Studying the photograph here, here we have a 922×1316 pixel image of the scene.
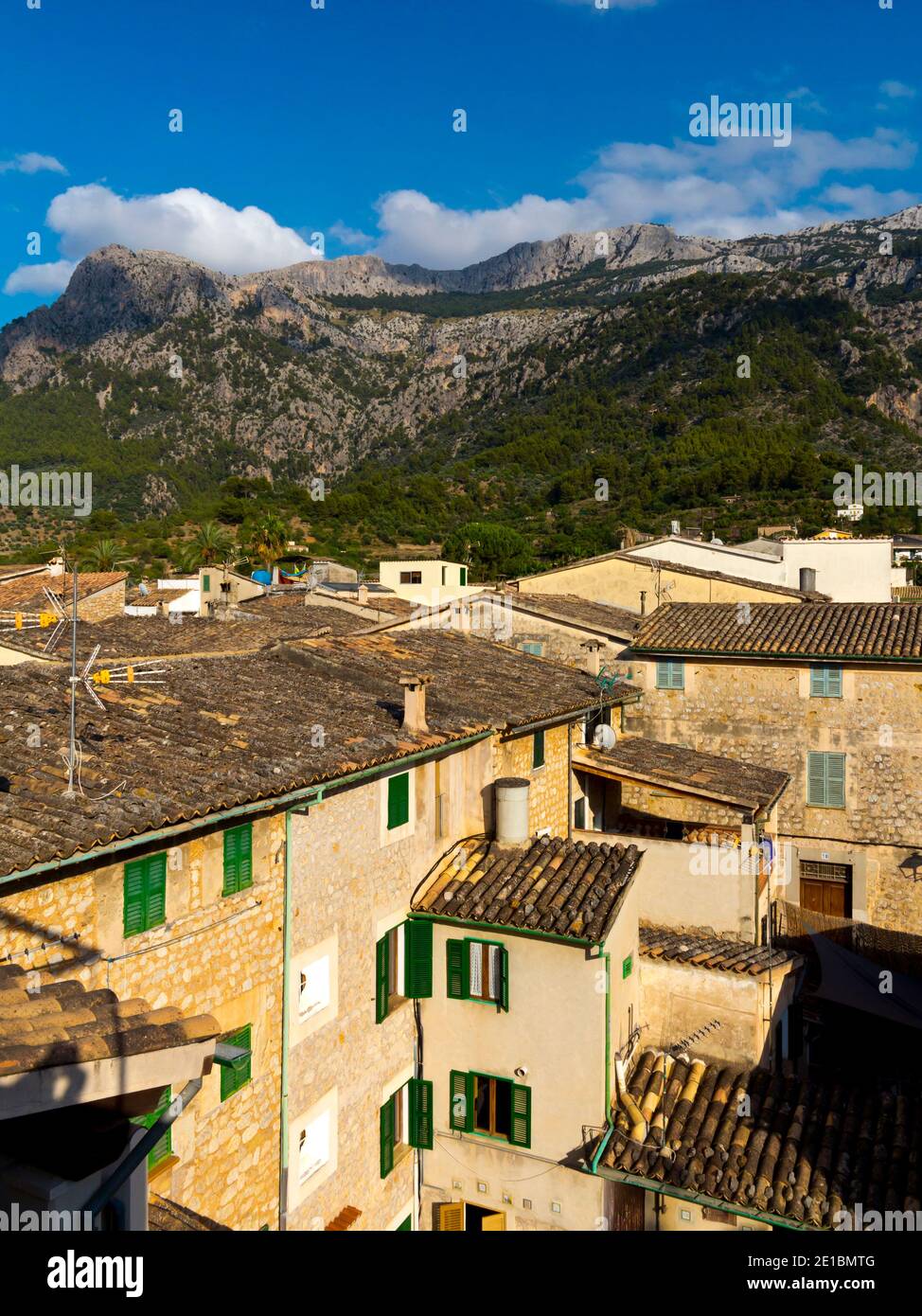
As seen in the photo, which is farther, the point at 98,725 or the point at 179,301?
the point at 179,301

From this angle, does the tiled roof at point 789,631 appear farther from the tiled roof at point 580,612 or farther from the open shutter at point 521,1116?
the open shutter at point 521,1116

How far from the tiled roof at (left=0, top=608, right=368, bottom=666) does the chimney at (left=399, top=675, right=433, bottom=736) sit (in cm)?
544

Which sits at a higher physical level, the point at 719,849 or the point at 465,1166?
the point at 719,849

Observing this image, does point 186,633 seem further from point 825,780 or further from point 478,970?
point 825,780

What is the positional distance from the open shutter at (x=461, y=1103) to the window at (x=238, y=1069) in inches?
144

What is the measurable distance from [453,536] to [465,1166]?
53311 millimetres

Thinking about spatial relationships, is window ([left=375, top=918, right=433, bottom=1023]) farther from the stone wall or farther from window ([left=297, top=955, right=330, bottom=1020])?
the stone wall

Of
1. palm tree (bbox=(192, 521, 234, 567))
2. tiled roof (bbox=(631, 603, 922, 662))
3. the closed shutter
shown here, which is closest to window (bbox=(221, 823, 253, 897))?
the closed shutter

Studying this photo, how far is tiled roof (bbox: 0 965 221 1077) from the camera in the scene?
12.6 ft

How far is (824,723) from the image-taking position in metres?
20.5

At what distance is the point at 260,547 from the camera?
5891 centimetres

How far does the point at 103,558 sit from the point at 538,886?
147 ft
